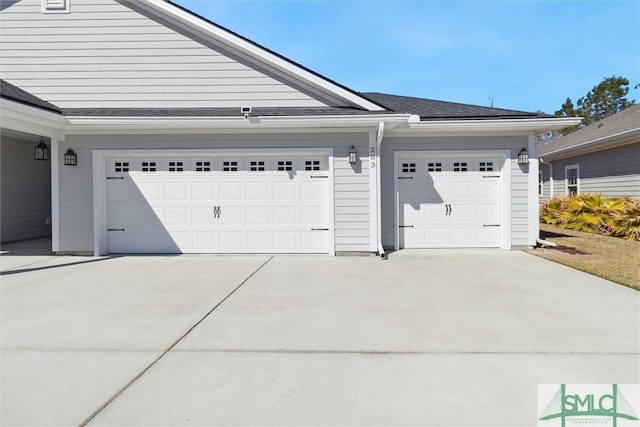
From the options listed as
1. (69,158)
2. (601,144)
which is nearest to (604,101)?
(601,144)

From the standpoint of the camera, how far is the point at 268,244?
25.4ft

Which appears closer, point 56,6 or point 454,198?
point 56,6

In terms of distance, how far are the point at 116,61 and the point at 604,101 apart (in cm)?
4233

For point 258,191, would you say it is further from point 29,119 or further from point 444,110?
point 444,110

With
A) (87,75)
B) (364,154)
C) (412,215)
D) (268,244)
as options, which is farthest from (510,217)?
(87,75)

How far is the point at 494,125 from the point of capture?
7602mm

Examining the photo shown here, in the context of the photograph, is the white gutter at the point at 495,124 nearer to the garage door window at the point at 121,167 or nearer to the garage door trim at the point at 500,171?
the garage door trim at the point at 500,171

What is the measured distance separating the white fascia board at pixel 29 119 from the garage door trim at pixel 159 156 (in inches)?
33.9

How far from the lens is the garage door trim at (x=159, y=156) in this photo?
298 inches

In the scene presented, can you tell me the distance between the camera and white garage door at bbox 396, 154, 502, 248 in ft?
26.6

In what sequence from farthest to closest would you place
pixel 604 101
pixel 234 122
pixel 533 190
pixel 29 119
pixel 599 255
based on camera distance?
pixel 604 101 < pixel 533 190 < pixel 234 122 < pixel 599 255 < pixel 29 119

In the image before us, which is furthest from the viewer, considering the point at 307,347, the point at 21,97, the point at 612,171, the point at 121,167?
the point at 612,171

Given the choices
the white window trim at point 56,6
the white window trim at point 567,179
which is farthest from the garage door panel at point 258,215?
the white window trim at point 567,179

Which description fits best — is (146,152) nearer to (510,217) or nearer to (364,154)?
(364,154)
